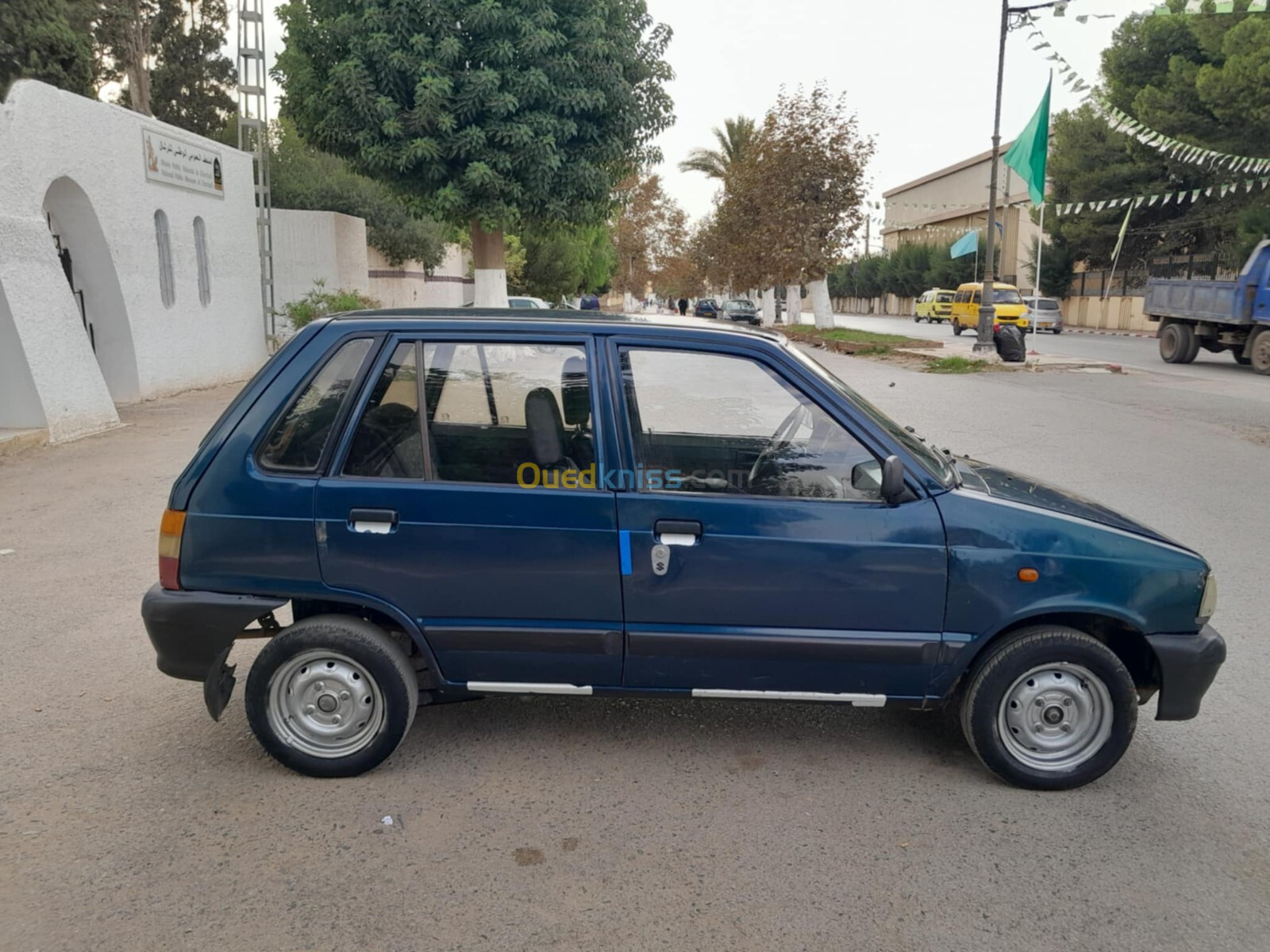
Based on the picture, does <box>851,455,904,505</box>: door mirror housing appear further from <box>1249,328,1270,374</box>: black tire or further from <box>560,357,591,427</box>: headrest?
<box>1249,328,1270,374</box>: black tire

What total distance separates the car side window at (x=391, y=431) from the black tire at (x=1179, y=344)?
22895 millimetres

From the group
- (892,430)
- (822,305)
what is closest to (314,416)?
(892,430)

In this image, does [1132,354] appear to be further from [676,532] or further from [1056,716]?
[676,532]

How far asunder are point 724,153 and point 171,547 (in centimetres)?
5301

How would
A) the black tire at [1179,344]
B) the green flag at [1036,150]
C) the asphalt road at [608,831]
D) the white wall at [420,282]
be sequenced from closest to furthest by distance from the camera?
1. the asphalt road at [608,831]
2. the black tire at [1179,344]
3. the green flag at [1036,150]
4. the white wall at [420,282]

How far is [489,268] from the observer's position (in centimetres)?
1791

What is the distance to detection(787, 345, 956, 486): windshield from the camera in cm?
375

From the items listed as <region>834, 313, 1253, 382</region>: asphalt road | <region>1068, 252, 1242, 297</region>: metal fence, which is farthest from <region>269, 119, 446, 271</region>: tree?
<region>1068, 252, 1242, 297</region>: metal fence

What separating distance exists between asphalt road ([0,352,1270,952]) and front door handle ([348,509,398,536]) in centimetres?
94

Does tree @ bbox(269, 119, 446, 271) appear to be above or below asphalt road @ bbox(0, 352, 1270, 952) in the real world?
above

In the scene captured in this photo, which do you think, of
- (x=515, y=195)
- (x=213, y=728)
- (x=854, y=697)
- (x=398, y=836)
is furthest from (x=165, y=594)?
(x=515, y=195)

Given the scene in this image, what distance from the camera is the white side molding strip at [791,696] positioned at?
371 cm

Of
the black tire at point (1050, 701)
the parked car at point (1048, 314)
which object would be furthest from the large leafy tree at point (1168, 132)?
the black tire at point (1050, 701)

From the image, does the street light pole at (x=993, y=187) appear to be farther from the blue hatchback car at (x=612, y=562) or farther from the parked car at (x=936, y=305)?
the parked car at (x=936, y=305)
